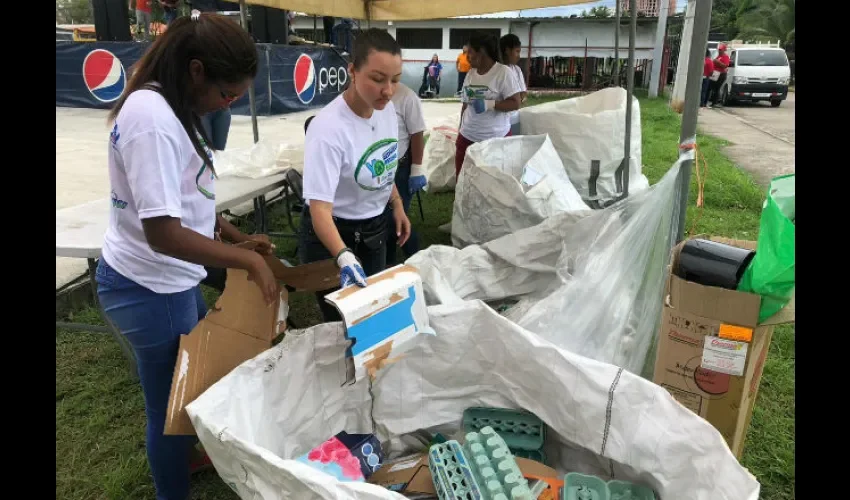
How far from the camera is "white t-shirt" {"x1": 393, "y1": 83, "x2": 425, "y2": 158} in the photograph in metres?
2.93

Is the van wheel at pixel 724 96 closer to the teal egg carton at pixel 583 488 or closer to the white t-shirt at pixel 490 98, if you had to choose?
the white t-shirt at pixel 490 98

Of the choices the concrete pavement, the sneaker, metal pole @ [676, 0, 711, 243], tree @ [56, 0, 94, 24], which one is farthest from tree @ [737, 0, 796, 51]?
tree @ [56, 0, 94, 24]

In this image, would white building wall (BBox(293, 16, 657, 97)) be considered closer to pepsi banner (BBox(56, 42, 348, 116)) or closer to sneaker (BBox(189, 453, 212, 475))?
pepsi banner (BBox(56, 42, 348, 116))

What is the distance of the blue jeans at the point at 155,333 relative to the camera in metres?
1.25

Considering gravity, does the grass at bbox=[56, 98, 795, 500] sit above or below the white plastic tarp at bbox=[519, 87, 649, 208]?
below

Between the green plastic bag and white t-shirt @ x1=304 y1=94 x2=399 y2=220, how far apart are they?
112cm

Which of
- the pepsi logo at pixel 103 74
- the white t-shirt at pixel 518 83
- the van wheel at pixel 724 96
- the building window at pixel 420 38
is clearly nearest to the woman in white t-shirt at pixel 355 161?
the white t-shirt at pixel 518 83

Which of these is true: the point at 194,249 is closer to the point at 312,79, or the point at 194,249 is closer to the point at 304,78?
the point at 304,78

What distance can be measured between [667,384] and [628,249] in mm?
555

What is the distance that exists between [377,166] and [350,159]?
132 millimetres

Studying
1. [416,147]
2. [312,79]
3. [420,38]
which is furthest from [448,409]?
[420,38]

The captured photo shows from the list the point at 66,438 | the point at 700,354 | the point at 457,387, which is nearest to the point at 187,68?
the point at 457,387

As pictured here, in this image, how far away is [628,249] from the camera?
2.07m
